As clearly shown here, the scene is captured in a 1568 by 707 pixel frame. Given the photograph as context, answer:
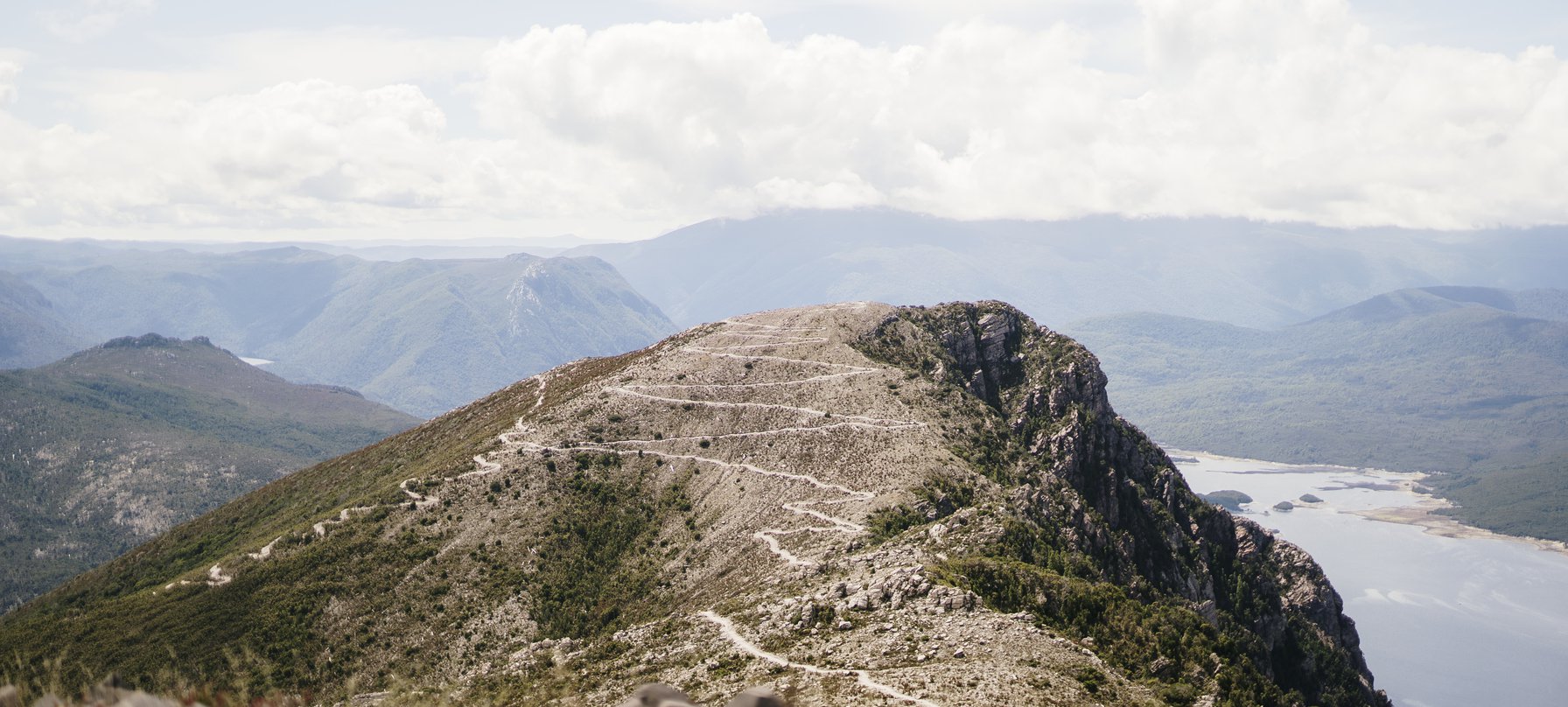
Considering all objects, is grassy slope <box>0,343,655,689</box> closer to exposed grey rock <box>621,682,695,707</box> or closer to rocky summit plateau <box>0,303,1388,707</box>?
rocky summit plateau <box>0,303,1388,707</box>

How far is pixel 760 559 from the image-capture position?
248 ft

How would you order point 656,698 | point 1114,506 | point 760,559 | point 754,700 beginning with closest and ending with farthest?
point 754,700 < point 656,698 < point 760,559 < point 1114,506

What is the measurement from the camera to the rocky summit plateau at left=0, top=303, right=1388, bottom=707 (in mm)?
55969

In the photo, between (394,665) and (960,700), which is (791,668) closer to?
(960,700)

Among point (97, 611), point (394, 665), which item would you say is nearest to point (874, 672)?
point (394, 665)

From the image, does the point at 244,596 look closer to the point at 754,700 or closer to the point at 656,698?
the point at 656,698

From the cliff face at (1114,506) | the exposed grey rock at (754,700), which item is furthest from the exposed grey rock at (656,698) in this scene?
the cliff face at (1114,506)

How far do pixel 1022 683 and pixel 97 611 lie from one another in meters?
88.0

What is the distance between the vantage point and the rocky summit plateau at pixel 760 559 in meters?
56.0

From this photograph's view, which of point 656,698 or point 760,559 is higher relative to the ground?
point 656,698

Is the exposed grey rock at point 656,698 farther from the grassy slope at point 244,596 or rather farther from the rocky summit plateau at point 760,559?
the grassy slope at point 244,596

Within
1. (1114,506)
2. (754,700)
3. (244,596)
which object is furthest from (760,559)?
(754,700)

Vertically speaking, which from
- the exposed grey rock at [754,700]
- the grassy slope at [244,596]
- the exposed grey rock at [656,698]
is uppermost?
the exposed grey rock at [754,700]

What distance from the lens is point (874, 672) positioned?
4844 centimetres
